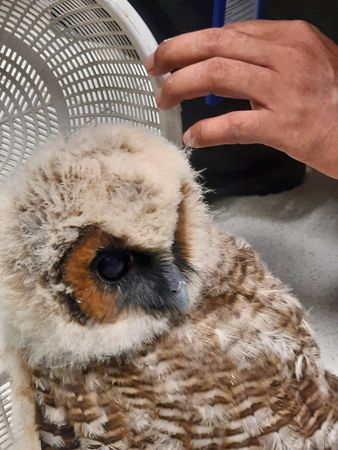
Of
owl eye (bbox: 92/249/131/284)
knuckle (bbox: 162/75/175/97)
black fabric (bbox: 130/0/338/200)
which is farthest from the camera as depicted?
black fabric (bbox: 130/0/338/200)

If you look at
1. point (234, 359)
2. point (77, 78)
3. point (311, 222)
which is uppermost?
point (77, 78)

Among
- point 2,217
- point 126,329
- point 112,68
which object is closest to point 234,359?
point 126,329

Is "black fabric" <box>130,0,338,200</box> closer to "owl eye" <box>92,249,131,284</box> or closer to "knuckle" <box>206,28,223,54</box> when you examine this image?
"knuckle" <box>206,28,223,54</box>

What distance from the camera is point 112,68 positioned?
3.27 feet

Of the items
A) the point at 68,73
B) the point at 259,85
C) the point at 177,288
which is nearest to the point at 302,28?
the point at 259,85

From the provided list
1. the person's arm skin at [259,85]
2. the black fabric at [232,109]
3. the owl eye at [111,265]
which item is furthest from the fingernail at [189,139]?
the black fabric at [232,109]

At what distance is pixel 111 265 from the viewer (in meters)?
0.68

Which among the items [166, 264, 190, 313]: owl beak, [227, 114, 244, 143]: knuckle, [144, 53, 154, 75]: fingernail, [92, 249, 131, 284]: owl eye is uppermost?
[144, 53, 154, 75]: fingernail

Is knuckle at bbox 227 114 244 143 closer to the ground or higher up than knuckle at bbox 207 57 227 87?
closer to the ground

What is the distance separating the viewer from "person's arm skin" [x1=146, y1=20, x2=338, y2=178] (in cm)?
88

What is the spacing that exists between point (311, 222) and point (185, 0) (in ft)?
1.60

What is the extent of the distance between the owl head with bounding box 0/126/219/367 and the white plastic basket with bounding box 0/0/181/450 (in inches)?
8.1

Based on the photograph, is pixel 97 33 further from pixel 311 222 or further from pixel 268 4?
pixel 311 222

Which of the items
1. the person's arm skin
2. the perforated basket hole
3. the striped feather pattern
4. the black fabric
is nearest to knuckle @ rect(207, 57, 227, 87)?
the person's arm skin
